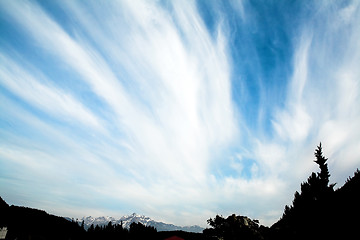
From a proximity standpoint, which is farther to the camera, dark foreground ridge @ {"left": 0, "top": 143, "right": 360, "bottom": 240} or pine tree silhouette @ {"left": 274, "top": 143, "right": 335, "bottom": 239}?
pine tree silhouette @ {"left": 274, "top": 143, "right": 335, "bottom": 239}

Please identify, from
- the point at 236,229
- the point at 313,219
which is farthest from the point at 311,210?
the point at 236,229

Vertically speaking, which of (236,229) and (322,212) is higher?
(322,212)

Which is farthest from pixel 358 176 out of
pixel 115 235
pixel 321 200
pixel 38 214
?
pixel 38 214

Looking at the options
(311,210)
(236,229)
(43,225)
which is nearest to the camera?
(236,229)

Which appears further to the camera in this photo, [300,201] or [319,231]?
[300,201]

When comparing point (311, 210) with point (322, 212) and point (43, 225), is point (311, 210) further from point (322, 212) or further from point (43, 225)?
point (43, 225)

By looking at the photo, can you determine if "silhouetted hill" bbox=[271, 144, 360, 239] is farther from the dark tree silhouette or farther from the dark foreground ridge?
the dark tree silhouette

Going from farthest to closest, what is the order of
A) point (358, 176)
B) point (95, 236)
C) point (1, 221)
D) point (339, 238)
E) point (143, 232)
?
point (143, 232) → point (95, 236) → point (1, 221) → point (358, 176) → point (339, 238)

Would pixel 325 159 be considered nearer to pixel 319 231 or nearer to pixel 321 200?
pixel 321 200

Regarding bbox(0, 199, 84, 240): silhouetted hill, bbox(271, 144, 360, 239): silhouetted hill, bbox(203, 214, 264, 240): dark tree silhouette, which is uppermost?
bbox(271, 144, 360, 239): silhouetted hill

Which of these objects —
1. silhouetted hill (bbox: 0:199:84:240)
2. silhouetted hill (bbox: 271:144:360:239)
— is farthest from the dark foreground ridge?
silhouetted hill (bbox: 0:199:84:240)

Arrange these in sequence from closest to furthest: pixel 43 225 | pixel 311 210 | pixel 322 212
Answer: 1. pixel 322 212
2. pixel 311 210
3. pixel 43 225

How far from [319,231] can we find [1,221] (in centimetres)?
3360

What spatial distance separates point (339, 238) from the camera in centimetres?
1398
